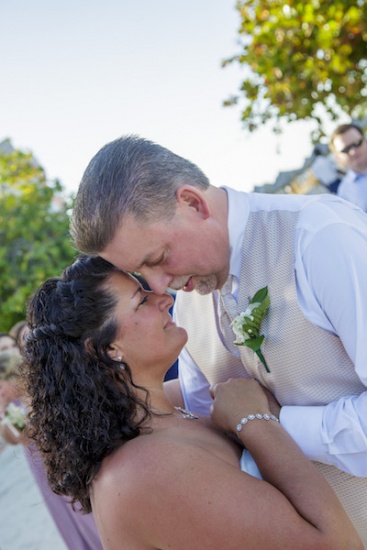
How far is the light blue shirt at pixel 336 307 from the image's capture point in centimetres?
191

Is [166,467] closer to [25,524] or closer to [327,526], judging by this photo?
[327,526]

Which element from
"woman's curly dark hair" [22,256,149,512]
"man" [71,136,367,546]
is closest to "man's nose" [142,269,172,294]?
"man" [71,136,367,546]

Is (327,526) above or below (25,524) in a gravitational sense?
above

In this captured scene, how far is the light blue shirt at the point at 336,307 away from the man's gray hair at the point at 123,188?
477mm

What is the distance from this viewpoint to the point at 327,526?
1.83 metres

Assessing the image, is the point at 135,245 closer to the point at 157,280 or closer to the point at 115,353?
the point at 157,280

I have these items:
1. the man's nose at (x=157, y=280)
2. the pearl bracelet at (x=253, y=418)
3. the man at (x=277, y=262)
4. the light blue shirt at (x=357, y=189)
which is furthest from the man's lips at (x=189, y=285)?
the light blue shirt at (x=357, y=189)

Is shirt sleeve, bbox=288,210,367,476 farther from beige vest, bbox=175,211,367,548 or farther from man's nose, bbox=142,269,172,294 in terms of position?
man's nose, bbox=142,269,172,294

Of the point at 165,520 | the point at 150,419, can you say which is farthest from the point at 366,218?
the point at 165,520

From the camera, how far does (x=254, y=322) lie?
2.13m

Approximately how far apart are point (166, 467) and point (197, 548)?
0.86 ft

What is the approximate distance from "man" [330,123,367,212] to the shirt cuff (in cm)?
505

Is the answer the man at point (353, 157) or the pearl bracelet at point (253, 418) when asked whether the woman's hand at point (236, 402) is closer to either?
the pearl bracelet at point (253, 418)

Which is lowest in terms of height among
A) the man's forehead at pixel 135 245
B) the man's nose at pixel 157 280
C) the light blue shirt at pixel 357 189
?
the light blue shirt at pixel 357 189
